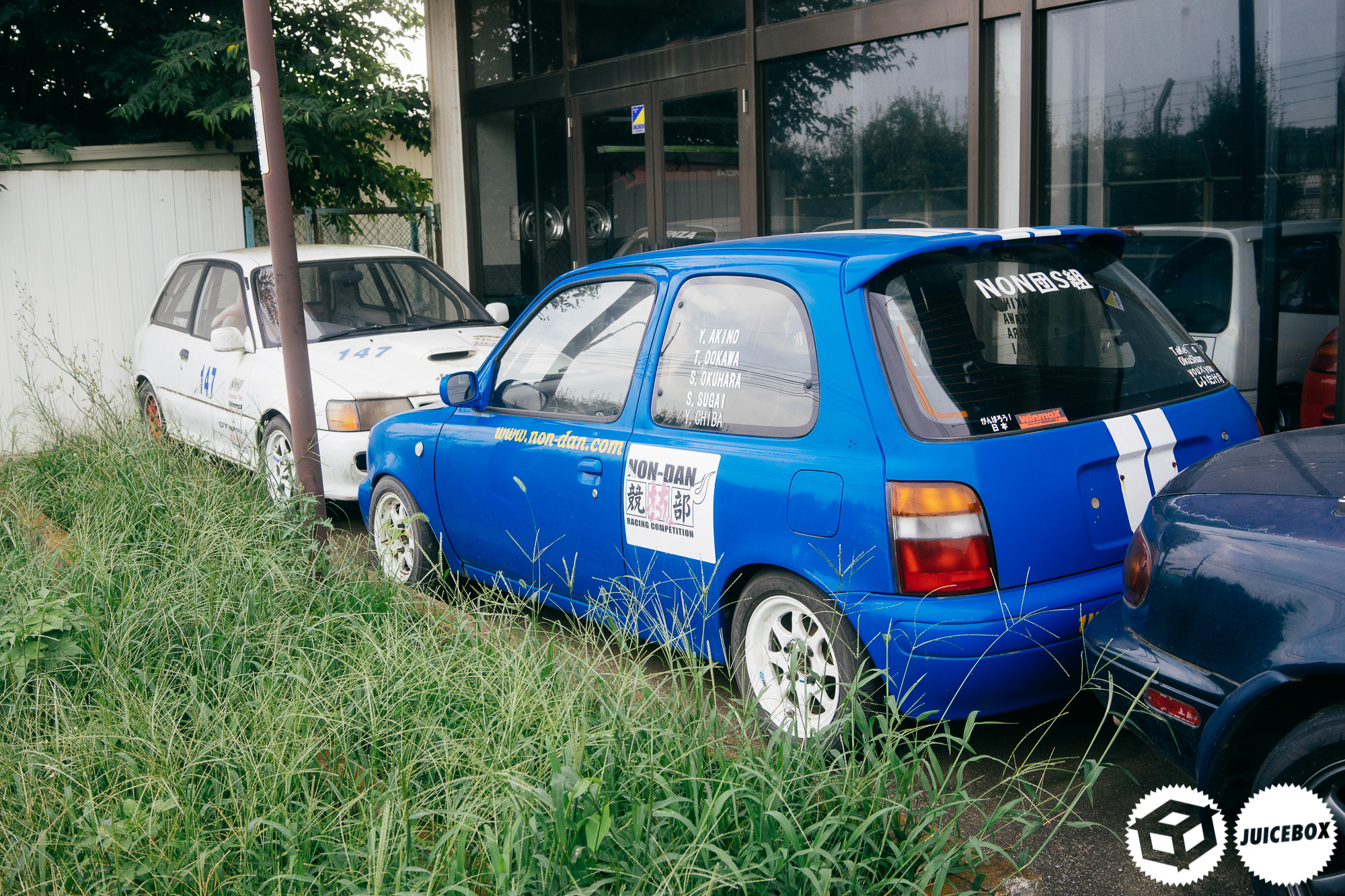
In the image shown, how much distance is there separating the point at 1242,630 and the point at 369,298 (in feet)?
20.7

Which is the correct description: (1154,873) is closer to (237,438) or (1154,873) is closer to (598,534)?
(598,534)

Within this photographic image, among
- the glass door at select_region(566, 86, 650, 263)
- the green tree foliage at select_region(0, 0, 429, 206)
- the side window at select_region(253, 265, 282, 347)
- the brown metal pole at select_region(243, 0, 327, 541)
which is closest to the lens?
the brown metal pole at select_region(243, 0, 327, 541)

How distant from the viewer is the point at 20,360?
10070 millimetres

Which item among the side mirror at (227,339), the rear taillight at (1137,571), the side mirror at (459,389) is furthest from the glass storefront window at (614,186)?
the rear taillight at (1137,571)

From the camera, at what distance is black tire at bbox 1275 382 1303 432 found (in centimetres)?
609

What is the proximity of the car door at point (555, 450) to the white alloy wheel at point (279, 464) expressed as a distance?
0.84 meters

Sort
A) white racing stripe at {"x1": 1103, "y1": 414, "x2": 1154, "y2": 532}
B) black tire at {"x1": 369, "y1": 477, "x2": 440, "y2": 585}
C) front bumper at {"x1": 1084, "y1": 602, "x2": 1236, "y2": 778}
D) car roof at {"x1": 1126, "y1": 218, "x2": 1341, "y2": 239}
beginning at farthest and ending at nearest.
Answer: car roof at {"x1": 1126, "y1": 218, "x2": 1341, "y2": 239}
black tire at {"x1": 369, "y1": 477, "x2": 440, "y2": 585}
white racing stripe at {"x1": 1103, "y1": 414, "x2": 1154, "y2": 532}
front bumper at {"x1": 1084, "y1": 602, "x2": 1236, "y2": 778}

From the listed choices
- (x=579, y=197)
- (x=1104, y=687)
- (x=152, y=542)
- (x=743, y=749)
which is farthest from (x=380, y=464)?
(x=579, y=197)

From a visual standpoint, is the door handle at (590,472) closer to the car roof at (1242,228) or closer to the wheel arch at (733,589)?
the wheel arch at (733,589)

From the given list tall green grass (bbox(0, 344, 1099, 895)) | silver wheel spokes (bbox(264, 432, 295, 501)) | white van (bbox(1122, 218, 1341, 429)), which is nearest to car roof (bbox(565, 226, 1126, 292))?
tall green grass (bbox(0, 344, 1099, 895))

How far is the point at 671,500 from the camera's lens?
3803 millimetres

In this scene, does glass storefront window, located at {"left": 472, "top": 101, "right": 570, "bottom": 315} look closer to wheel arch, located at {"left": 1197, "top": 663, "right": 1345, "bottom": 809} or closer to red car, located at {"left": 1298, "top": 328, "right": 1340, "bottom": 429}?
red car, located at {"left": 1298, "top": 328, "right": 1340, "bottom": 429}

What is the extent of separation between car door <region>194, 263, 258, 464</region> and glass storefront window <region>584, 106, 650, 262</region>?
11.4 ft

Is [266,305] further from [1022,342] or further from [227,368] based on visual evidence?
[1022,342]
